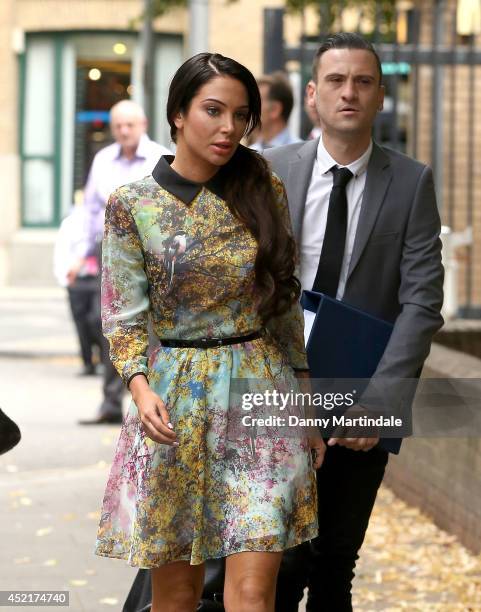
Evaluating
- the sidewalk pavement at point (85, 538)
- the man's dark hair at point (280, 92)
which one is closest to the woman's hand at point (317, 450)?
the sidewalk pavement at point (85, 538)

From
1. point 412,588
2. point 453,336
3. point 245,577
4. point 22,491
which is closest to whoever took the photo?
point 245,577

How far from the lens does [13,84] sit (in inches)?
1050

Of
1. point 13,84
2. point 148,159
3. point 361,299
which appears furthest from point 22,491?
point 13,84

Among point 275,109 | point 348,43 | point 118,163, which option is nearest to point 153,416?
point 348,43

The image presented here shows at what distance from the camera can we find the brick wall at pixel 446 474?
260 inches

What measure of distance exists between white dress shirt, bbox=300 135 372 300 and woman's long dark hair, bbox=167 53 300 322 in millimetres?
478

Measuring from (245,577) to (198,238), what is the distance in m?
0.86

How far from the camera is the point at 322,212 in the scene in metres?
4.58

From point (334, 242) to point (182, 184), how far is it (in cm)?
66

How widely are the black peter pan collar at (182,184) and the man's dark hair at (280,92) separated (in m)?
4.57

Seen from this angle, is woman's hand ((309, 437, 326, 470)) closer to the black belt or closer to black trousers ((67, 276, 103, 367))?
the black belt

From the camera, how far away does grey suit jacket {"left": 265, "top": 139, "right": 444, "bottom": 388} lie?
435 cm

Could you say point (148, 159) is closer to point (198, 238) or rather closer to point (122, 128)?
point (122, 128)

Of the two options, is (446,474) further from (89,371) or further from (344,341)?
(89,371)
